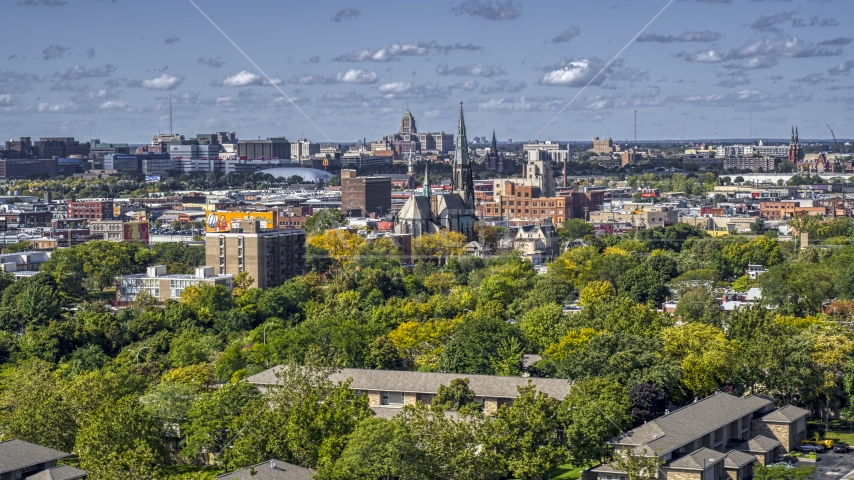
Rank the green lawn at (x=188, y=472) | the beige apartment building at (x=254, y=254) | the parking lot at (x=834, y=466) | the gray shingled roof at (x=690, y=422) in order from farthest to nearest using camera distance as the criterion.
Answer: the beige apartment building at (x=254, y=254) < the parking lot at (x=834, y=466) < the gray shingled roof at (x=690, y=422) < the green lawn at (x=188, y=472)

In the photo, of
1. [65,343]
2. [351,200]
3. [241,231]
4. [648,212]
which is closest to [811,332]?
[65,343]

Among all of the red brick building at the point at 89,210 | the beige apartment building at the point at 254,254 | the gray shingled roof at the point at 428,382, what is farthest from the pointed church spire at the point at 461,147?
the gray shingled roof at the point at 428,382

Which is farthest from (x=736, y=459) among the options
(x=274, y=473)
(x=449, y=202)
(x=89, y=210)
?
(x=89, y=210)

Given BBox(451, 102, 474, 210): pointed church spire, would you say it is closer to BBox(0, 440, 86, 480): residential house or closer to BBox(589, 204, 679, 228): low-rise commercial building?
BBox(589, 204, 679, 228): low-rise commercial building

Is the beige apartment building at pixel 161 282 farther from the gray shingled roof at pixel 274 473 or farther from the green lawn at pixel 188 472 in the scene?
the gray shingled roof at pixel 274 473

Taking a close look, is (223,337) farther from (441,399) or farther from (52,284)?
(441,399)

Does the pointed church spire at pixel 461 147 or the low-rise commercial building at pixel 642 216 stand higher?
the pointed church spire at pixel 461 147
